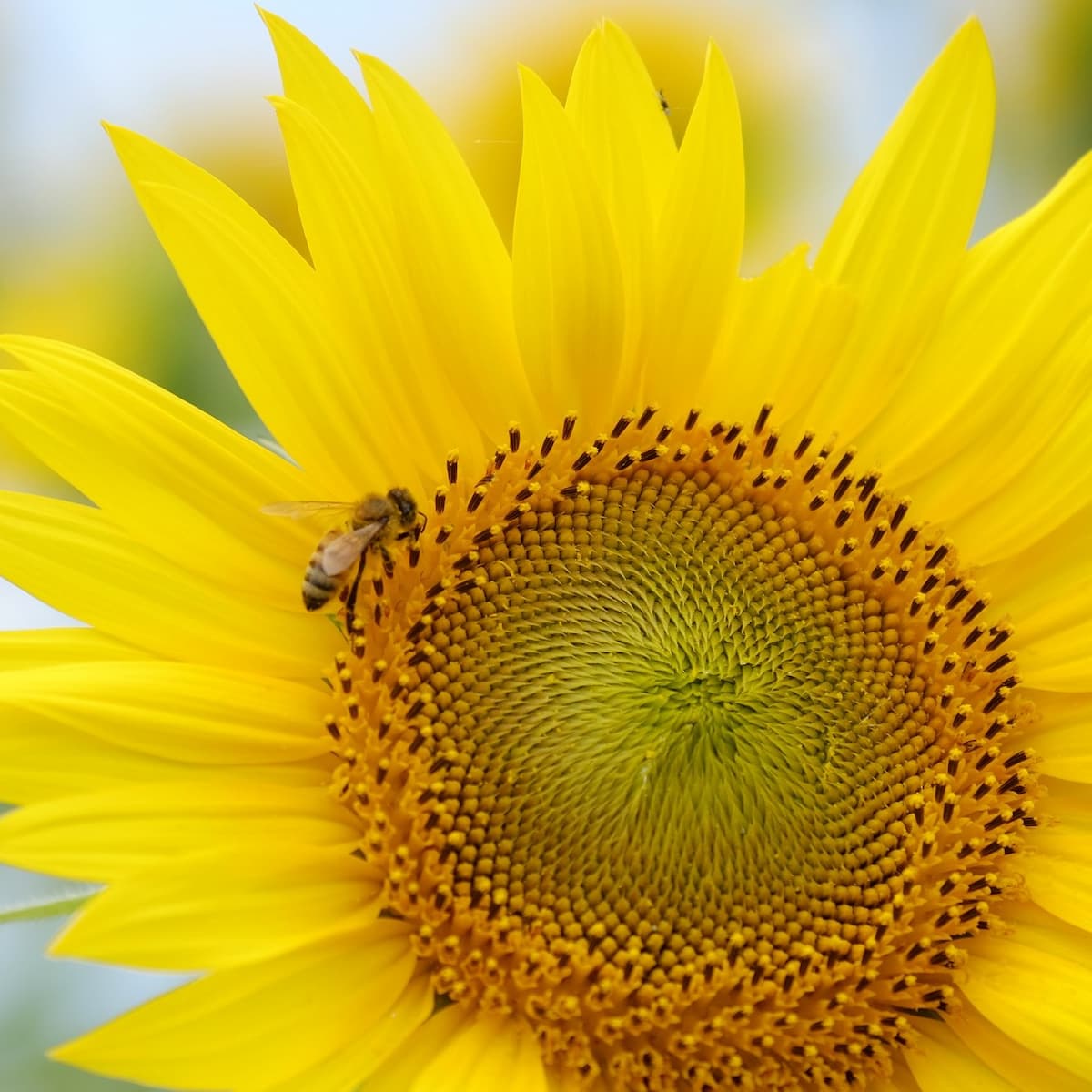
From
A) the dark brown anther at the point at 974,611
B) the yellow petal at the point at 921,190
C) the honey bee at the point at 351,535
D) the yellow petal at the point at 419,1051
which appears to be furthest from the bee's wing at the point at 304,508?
the dark brown anther at the point at 974,611

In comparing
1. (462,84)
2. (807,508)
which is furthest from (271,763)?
(462,84)

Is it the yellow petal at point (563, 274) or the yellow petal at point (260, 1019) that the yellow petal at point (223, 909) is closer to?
the yellow petal at point (260, 1019)

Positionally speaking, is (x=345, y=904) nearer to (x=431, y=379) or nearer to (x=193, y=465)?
(x=193, y=465)

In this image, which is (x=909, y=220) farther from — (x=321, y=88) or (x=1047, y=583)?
(x=321, y=88)

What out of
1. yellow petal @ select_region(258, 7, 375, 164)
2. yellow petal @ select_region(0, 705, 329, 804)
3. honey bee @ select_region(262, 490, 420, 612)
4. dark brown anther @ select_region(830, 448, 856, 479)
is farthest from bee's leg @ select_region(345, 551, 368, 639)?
dark brown anther @ select_region(830, 448, 856, 479)

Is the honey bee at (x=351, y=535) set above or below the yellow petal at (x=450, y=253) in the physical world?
below
